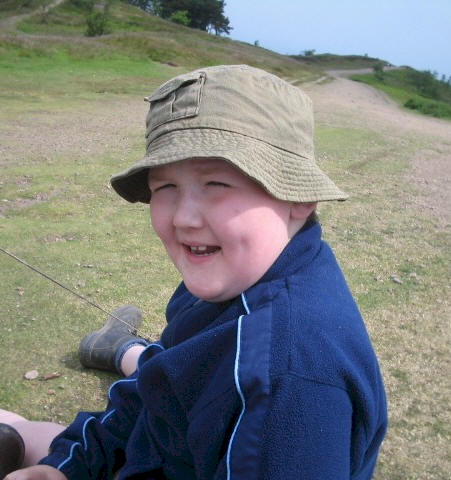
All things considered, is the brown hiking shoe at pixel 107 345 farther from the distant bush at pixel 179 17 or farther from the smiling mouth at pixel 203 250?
the distant bush at pixel 179 17

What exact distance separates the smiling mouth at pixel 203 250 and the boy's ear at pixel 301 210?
0.23 meters

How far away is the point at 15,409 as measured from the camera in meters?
2.55

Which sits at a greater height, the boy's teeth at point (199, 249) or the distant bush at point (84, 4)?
the distant bush at point (84, 4)

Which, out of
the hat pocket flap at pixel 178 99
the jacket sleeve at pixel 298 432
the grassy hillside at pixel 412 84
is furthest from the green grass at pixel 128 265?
the grassy hillside at pixel 412 84

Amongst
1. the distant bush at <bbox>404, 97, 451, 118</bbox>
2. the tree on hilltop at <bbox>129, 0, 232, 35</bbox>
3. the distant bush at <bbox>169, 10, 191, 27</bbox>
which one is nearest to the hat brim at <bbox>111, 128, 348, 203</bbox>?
the distant bush at <bbox>404, 97, 451, 118</bbox>

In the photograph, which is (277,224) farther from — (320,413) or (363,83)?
(363,83)

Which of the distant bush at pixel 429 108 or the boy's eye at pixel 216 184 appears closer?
the boy's eye at pixel 216 184

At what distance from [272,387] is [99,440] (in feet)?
3.05

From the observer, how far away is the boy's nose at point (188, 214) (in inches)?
55.1

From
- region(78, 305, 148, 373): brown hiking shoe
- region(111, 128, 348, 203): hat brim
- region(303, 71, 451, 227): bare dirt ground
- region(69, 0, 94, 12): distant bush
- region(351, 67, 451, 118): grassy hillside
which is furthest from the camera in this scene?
region(69, 0, 94, 12): distant bush

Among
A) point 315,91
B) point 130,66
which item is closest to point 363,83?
point 315,91

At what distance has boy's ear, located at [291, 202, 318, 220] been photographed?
150 cm

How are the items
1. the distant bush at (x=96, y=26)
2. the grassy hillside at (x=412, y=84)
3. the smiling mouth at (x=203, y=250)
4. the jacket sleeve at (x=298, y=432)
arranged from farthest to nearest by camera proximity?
the grassy hillside at (x=412, y=84) → the distant bush at (x=96, y=26) → the smiling mouth at (x=203, y=250) → the jacket sleeve at (x=298, y=432)

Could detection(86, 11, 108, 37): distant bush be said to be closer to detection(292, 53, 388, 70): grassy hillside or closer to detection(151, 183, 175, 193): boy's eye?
detection(292, 53, 388, 70): grassy hillside
